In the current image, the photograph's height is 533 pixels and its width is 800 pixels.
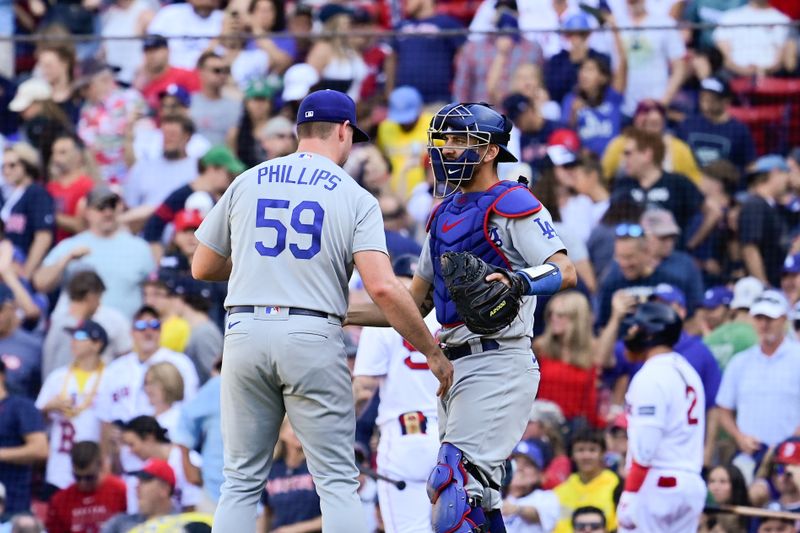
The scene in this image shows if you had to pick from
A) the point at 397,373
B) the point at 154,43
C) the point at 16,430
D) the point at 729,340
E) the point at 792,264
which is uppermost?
the point at 154,43

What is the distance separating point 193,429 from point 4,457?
51.8 inches

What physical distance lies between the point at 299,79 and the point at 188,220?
1.53 metres

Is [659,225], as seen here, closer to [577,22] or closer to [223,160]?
[577,22]

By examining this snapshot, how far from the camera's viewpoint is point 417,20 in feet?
43.6

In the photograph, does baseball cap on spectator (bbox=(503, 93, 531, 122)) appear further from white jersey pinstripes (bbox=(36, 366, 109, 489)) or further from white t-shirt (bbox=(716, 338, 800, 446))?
white jersey pinstripes (bbox=(36, 366, 109, 489))

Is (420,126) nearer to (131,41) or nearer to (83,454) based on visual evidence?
(131,41)

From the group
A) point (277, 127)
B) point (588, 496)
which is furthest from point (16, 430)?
point (588, 496)

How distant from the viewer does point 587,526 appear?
941 centimetres

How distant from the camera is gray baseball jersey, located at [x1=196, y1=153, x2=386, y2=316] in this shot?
6.14 meters

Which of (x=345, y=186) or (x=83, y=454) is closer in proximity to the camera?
(x=345, y=186)

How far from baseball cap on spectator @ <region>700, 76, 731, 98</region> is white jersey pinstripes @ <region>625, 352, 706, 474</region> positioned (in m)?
3.26

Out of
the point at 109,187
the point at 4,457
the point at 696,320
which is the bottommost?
the point at 4,457

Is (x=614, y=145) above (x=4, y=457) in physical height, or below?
above

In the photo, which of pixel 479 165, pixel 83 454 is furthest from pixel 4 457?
pixel 479 165
